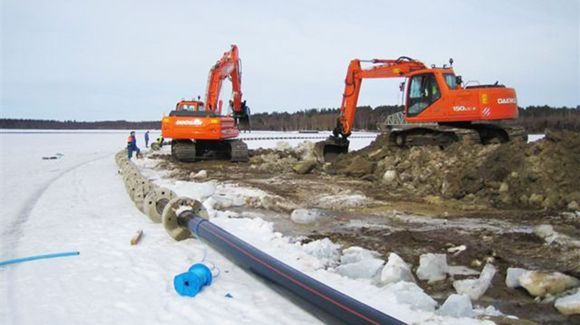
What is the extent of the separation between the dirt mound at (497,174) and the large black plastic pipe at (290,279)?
16.7ft

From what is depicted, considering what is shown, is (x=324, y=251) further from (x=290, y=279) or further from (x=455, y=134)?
(x=455, y=134)

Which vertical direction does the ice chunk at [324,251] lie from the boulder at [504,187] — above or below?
below

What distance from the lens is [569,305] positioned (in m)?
3.69

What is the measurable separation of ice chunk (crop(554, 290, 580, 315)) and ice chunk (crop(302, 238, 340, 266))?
6.87ft

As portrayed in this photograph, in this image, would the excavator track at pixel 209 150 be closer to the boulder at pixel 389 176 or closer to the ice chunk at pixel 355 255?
the boulder at pixel 389 176

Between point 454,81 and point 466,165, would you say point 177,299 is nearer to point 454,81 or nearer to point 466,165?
point 466,165

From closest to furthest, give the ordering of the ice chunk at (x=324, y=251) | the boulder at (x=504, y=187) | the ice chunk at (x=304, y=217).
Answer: the ice chunk at (x=324, y=251)
the ice chunk at (x=304, y=217)
the boulder at (x=504, y=187)

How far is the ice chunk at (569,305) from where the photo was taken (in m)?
3.67

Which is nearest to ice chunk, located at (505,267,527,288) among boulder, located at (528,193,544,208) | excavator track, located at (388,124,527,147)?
boulder, located at (528,193,544,208)

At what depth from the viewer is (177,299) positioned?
3.98 meters

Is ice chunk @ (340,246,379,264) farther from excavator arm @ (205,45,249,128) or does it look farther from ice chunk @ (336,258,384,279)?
excavator arm @ (205,45,249,128)

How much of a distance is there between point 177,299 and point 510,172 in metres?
7.00

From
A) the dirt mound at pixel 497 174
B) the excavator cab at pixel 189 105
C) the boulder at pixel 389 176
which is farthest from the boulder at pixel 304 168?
the excavator cab at pixel 189 105

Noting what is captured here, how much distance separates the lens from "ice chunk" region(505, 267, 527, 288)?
425 centimetres
